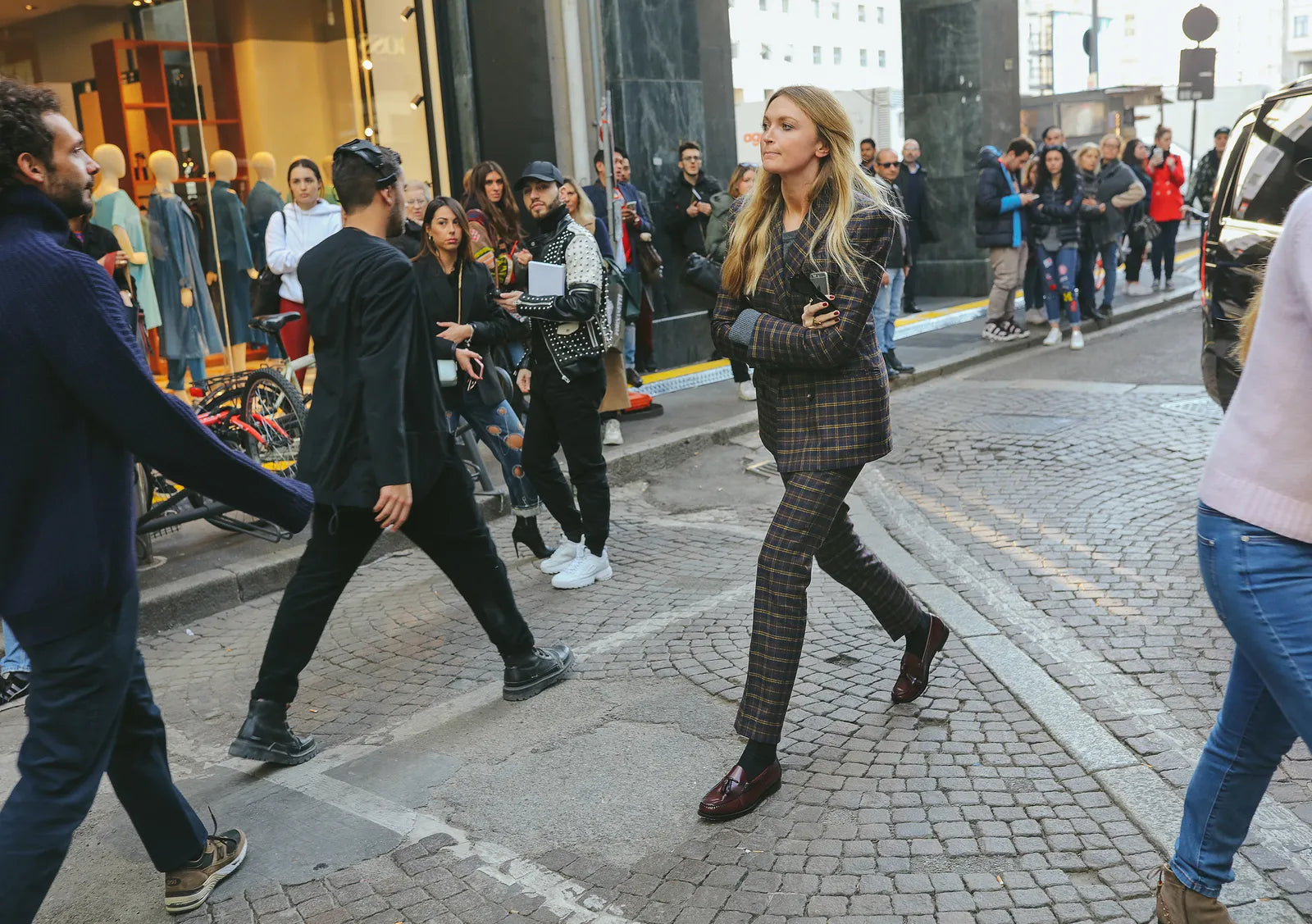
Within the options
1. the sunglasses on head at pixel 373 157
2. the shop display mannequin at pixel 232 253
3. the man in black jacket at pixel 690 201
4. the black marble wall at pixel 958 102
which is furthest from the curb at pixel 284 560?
the black marble wall at pixel 958 102

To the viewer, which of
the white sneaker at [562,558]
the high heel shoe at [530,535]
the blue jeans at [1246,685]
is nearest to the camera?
the blue jeans at [1246,685]

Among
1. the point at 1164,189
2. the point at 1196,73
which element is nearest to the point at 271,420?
the point at 1164,189

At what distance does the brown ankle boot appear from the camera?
9.21 feet

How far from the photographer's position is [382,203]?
13.8ft

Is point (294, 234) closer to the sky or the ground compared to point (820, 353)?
closer to the sky

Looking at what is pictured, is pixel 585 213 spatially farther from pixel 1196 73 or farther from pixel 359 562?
pixel 1196 73

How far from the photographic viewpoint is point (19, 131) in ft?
9.14

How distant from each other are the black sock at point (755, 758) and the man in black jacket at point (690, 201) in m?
8.35

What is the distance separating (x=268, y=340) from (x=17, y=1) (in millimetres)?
3475

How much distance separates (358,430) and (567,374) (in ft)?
6.03

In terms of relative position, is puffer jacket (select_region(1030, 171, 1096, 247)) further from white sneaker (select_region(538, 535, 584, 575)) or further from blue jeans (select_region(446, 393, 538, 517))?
white sneaker (select_region(538, 535, 584, 575))

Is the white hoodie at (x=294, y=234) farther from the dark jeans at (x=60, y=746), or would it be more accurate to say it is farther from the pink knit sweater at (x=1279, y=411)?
the pink knit sweater at (x=1279, y=411)

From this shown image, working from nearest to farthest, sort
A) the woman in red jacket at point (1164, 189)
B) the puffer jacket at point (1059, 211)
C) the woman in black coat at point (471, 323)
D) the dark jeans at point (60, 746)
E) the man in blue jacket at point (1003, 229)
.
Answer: the dark jeans at point (60, 746) → the woman in black coat at point (471, 323) → the puffer jacket at point (1059, 211) → the man in blue jacket at point (1003, 229) → the woman in red jacket at point (1164, 189)

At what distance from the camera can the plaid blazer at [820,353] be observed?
3.65 meters
